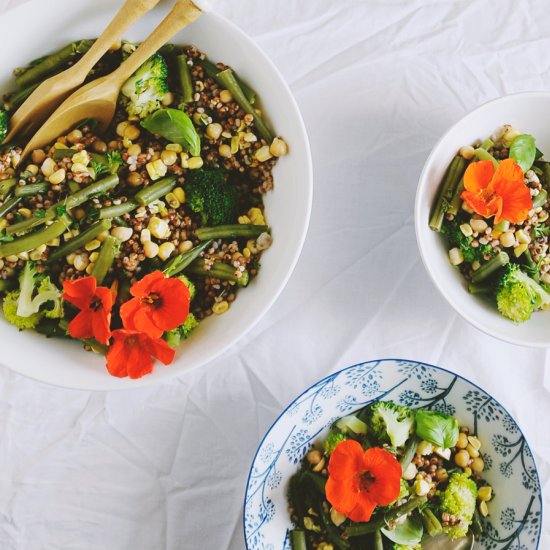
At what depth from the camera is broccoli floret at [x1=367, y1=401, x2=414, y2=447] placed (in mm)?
1617

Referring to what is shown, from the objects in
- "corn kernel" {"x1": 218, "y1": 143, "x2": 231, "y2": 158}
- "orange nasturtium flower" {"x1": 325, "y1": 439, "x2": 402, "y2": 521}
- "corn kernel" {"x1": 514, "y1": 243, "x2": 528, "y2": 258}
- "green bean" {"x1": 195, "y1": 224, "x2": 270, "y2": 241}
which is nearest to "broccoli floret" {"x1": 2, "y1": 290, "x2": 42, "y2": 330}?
"green bean" {"x1": 195, "y1": 224, "x2": 270, "y2": 241}

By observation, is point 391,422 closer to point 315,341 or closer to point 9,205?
point 315,341

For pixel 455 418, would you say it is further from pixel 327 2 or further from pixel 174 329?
pixel 327 2

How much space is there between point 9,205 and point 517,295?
3.92 ft

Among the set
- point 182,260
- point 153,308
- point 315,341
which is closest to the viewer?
point 153,308

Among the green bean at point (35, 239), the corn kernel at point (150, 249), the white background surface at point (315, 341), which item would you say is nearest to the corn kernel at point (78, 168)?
the green bean at point (35, 239)

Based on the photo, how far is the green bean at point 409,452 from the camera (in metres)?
1.62

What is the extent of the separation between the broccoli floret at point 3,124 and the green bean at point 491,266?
46.5 inches

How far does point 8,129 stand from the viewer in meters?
1.54

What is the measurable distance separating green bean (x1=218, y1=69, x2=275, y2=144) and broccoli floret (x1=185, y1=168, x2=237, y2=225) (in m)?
0.14

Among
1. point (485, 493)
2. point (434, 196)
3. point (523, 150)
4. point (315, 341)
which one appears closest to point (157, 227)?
point (315, 341)

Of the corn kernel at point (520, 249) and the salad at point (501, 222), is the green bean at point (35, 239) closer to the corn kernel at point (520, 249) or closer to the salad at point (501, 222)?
the salad at point (501, 222)

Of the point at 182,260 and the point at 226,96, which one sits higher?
the point at 226,96

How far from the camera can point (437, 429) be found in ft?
5.32
